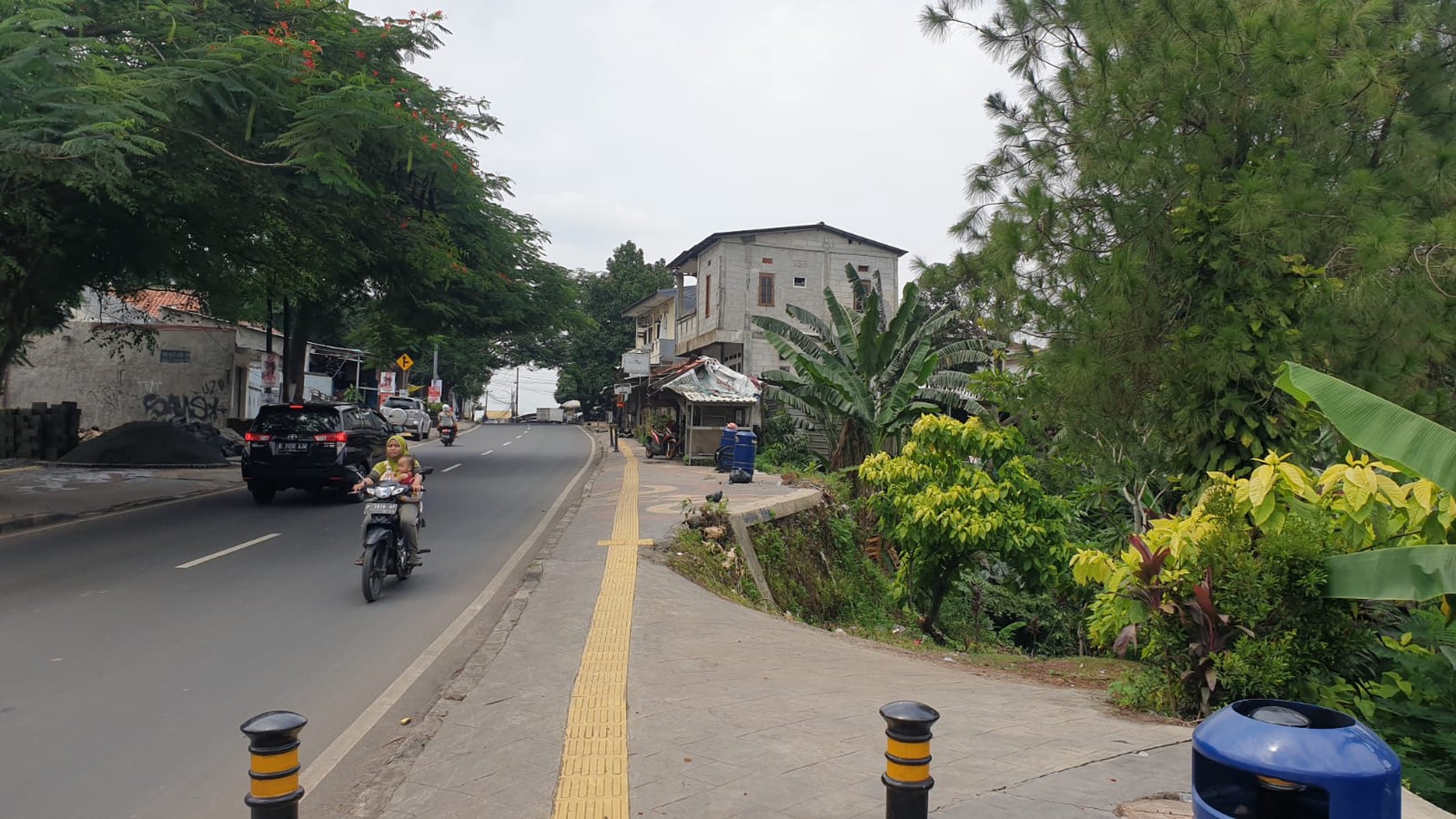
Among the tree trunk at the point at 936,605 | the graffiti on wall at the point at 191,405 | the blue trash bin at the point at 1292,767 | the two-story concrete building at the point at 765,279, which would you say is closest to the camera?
the blue trash bin at the point at 1292,767

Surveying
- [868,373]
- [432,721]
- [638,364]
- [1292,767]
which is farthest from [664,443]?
[1292,767]

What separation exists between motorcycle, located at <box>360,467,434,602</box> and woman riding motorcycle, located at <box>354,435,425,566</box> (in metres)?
0.08

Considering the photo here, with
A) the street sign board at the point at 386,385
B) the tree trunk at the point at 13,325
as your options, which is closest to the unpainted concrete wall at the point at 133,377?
the street sign board at the point at 386,385

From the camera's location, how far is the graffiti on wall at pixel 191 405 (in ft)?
94.9

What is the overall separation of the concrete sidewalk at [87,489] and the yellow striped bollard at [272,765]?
40.5 ft

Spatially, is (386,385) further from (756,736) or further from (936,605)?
(756,736)

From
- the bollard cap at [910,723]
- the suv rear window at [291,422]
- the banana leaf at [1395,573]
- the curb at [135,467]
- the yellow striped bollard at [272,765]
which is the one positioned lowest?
the curb at [135,467]

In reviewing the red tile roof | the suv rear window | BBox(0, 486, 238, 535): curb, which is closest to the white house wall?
the red tile roof

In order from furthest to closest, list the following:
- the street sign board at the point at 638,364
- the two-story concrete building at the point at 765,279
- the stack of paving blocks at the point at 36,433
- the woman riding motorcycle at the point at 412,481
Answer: the street sign board at the point at 638,364 → the two-story concrete building at the point at 765,279 → the stack of paving blocks at the point at 36,433 → the woman riding motorcycle at the point at 412,481

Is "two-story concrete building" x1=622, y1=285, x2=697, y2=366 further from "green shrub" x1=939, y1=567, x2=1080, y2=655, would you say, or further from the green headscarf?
the green headscarf

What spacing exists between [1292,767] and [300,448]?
1528cm

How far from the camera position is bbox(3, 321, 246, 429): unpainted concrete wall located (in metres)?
28.3

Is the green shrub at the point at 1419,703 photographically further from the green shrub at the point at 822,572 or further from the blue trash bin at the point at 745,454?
the blue trash bin at the point at 745,454

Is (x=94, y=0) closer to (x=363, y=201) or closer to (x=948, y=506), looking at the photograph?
(x=363, y=201)
